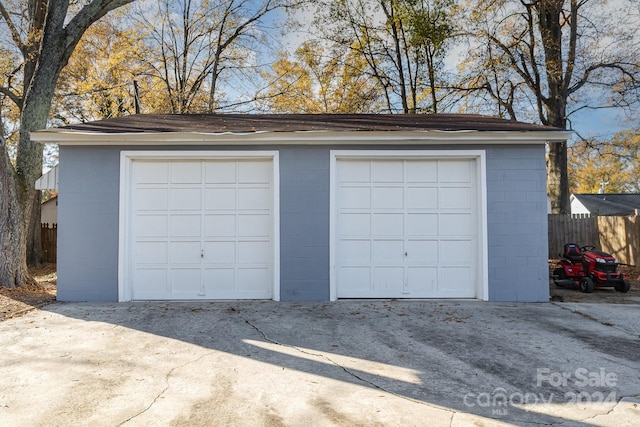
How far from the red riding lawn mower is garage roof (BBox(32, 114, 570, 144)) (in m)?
2.77

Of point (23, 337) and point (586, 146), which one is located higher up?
point (586, 146)

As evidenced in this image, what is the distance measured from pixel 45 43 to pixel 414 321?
841 cm

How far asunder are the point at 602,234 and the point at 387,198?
9.55m

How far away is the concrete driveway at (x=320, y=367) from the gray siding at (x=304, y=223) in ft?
2.17

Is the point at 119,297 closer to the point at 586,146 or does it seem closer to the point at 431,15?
the point at 431,15

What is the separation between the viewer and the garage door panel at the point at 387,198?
657 cm

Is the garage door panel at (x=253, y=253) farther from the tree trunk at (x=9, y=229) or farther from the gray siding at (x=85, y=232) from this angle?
the tree trunk at (x=9, y=229)

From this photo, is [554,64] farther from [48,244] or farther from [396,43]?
[48,244]

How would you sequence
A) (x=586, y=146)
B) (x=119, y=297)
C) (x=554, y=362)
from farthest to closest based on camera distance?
(x=586, y=146) < (x=119, y=297) < (x=554, y=362)

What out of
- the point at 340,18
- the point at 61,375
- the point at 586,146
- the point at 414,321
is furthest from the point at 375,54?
the point at 61,375

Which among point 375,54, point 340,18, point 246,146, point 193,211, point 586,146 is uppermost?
point 340,18

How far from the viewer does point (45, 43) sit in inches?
289

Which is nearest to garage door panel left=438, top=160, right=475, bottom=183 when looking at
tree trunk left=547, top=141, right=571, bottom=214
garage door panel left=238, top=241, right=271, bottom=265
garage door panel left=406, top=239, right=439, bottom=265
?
garage door panel left=406, top=239, right=439, bottom=265

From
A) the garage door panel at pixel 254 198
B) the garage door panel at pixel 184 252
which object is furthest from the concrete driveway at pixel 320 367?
the garage door panel at pixel 254 198
